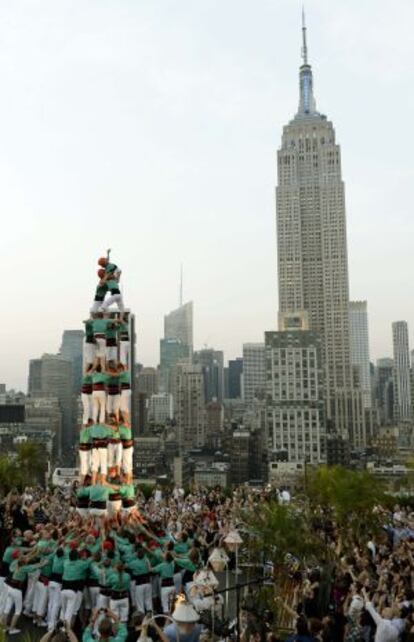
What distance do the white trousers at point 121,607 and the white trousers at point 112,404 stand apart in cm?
684

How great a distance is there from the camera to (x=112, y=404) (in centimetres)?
2150

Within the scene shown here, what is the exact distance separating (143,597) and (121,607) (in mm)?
1244

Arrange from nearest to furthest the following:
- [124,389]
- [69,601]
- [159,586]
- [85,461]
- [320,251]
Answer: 1. [69,601]
2. [159,586]
3. [85,461]
4. [124,389]
5. [320,251]

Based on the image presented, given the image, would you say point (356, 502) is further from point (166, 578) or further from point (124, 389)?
point (166, 578)

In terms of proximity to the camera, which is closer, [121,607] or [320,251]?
[121,607]

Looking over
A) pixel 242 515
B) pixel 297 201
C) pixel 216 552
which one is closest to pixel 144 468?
pixel 297 201

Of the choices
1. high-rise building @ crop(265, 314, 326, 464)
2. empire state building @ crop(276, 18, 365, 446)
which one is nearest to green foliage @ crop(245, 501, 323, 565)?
high-rise building @ crop(265, 314, 326, 464)

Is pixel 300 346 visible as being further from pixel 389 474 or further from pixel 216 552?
pixel 216 552

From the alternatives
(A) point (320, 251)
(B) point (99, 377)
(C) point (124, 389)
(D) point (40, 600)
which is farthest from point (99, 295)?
(A) point (320, 251)

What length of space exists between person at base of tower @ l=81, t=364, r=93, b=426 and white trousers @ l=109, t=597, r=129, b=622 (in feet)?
22.0

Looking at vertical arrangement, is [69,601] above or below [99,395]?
below

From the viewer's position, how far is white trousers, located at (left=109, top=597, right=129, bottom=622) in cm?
1565

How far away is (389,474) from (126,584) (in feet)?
375

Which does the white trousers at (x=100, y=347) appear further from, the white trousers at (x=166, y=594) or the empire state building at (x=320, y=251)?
the empire state building at (x=320, y=251)
